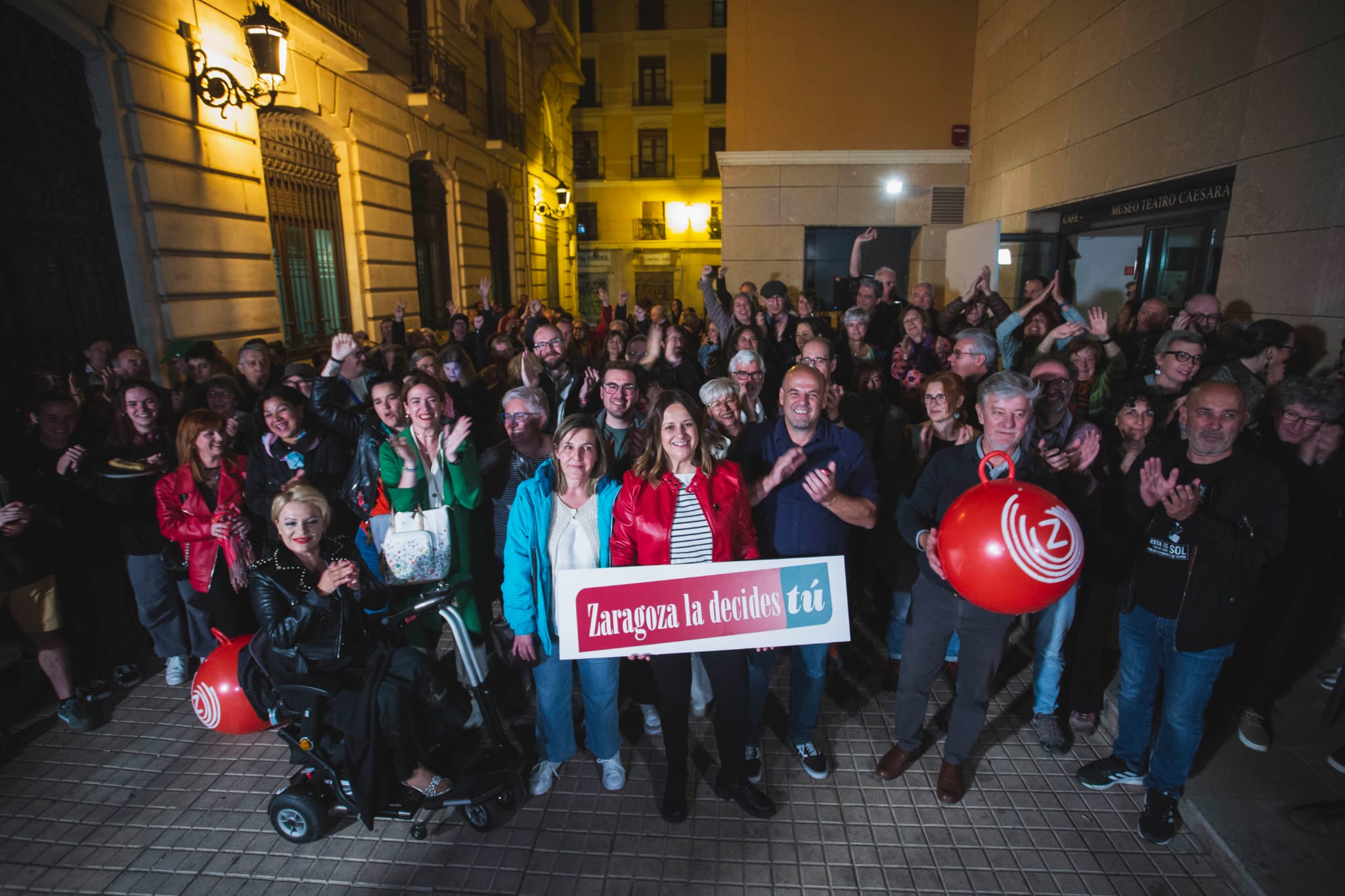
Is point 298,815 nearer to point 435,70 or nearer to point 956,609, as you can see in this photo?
point 956,609

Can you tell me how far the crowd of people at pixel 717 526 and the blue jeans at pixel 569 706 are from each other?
0.06 ft

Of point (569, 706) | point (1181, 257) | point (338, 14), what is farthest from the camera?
point (338, 14)

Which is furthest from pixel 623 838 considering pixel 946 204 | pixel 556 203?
pixel 556 203

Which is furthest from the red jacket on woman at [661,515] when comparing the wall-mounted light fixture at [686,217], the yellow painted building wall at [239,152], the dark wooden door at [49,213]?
the wall-mounted light fixture at [686,217]

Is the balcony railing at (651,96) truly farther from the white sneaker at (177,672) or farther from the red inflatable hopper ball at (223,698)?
the red inflatable hopper ball at (223,698)

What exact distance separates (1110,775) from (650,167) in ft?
113

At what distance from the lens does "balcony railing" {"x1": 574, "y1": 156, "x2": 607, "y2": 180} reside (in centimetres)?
3334

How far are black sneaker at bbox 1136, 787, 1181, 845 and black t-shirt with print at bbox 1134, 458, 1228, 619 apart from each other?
89cm

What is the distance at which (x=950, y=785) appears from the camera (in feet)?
10.9

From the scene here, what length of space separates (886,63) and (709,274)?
23.5 ft

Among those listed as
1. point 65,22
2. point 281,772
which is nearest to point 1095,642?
point 281,772

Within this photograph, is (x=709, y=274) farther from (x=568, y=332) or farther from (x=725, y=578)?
(x=725, y=578)

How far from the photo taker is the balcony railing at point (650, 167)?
1310 inches

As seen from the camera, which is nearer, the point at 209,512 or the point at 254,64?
the point at 209,512
